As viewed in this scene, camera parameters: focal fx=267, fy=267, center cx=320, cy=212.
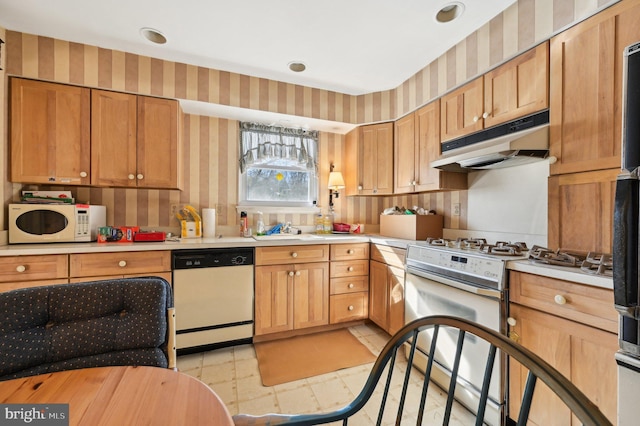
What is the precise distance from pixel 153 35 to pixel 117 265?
1.78 meters

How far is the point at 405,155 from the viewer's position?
8.97ft

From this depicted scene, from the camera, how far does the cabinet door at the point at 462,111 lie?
201 centimetres

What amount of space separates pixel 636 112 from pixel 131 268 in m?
2.76

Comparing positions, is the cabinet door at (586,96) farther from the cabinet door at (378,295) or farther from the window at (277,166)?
the window at (277,166)

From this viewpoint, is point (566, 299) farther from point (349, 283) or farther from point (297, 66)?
point (297, 66)

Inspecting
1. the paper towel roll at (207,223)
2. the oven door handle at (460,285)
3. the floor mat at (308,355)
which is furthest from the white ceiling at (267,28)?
the floor mat at (308,355)

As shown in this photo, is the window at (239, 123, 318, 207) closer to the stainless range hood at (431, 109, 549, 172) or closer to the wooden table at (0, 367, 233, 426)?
the stainless range hood at (431, 109, 549, 172)

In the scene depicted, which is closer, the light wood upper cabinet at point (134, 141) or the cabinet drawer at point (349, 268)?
the light wood upper cabinet at point (134, 141)

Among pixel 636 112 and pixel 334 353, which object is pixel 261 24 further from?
pixel 334 353

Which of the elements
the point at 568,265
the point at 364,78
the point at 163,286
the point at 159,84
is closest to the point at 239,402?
the point at 163,286

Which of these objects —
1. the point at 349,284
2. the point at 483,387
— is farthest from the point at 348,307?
the point at 483,387

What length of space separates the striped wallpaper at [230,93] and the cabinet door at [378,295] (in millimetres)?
808

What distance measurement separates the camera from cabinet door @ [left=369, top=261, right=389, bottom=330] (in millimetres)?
2480

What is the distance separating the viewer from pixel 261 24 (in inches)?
76.2
